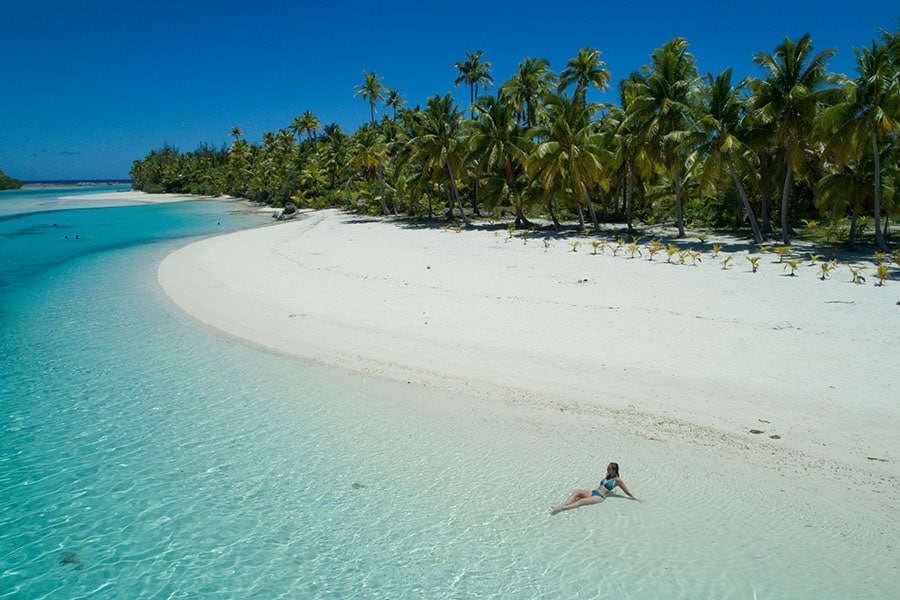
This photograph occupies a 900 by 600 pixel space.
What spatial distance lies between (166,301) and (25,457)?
32.9 feet

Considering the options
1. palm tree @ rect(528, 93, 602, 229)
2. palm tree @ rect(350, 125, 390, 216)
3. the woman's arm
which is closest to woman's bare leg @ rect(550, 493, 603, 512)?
the woman's arm

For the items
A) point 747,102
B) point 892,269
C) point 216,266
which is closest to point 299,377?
point 216,266

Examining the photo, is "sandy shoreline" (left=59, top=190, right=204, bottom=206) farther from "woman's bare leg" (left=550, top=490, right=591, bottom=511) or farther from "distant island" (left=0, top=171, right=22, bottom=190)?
"woman's bare leg" (left=550, top=490, right=591, bottom=511)

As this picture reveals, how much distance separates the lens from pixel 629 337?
10.9 metres

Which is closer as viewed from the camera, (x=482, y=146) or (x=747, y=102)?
(x=747, y=102)

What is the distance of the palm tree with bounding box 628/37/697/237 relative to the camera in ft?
75.9

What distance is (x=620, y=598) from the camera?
485cm

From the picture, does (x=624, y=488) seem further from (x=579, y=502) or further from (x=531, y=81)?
(x=531, y=81)

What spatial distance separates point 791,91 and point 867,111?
266cm

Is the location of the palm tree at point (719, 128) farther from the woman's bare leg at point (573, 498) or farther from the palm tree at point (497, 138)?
the woman's bare leg at point (573, 498)

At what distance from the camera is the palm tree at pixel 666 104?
23141 millimetres

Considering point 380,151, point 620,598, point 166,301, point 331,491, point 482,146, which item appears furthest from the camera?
point 380,151

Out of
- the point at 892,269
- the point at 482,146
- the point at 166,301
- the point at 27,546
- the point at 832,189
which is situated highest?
the point at 482,146

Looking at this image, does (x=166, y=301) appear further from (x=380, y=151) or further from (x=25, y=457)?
(x=380, y=151)
